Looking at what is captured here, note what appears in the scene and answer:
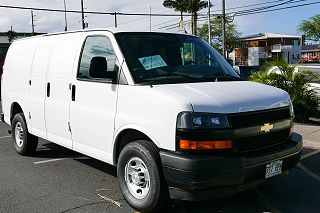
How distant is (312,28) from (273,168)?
58.2 m

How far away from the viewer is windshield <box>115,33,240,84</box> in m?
4.92

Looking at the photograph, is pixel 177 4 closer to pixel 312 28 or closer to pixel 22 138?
pixel 312 28

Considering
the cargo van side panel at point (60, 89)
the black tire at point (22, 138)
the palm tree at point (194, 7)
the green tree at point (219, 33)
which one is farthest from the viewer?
the green tree at point (219, 33)

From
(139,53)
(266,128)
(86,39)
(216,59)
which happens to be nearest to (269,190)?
(266,128)

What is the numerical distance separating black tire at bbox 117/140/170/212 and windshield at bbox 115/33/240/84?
0.76 metres

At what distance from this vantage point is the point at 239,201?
5.06 meters

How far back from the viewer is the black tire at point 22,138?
728 centimetres

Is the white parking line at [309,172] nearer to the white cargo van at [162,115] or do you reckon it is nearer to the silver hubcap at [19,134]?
the white cargo van at [162,115]

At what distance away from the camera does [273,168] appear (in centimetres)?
452

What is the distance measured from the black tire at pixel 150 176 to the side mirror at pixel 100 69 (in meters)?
0.89

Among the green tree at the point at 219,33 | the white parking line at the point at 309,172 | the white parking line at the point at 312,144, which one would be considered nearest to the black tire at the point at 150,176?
the white parking line at the point at 309,172

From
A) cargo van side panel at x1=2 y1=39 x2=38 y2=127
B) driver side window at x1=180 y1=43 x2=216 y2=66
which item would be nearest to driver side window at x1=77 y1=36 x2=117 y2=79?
driver side window at x1=180 y1=43 x2=216 y2=66

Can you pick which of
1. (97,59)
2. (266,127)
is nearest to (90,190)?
(97,59)

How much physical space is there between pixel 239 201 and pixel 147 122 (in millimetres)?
1568
